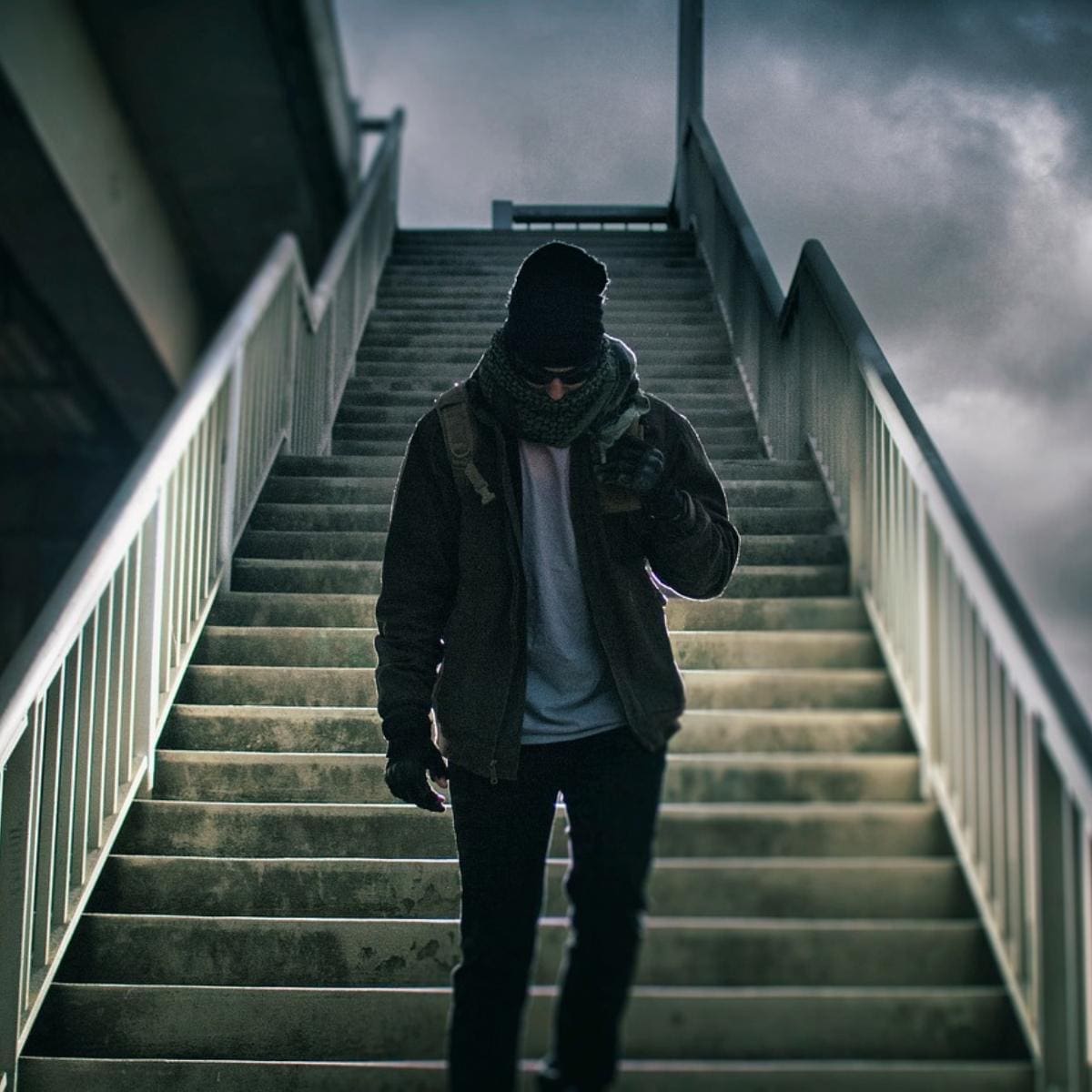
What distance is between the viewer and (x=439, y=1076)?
103 inches

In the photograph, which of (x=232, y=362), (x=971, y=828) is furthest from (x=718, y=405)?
(x=971, y=828)

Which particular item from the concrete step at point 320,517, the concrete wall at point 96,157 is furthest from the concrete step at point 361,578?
the concrete wall at point 96,157

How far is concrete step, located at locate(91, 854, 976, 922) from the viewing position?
9.48ft

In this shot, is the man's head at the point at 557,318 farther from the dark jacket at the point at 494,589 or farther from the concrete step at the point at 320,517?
the concrete step at the point at 320,517

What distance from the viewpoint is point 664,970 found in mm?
2787

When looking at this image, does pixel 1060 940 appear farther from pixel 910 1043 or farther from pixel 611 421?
pixel 611 421

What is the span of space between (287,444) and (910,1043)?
12.5 feet

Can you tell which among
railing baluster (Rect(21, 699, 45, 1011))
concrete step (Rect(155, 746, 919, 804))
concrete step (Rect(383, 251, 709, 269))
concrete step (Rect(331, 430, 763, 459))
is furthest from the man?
concrete step (Rect(383, 251, 709, 269))

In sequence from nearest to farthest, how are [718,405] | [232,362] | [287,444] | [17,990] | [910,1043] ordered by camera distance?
[910,1043] → [17,990] → [232,362] → [287,444] → [718,405]

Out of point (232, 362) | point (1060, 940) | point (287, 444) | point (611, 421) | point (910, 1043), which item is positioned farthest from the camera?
point (287, 444)

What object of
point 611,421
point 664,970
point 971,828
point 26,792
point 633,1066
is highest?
point 611,421

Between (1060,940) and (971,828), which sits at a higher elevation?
(971,828)

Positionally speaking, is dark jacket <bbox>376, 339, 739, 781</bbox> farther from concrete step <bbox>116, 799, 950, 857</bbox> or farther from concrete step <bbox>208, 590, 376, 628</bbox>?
concrete step <bbox>208, 590, 376, 628</bbox>

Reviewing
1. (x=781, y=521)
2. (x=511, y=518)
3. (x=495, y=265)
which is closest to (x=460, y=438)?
(x=511, y=518)
